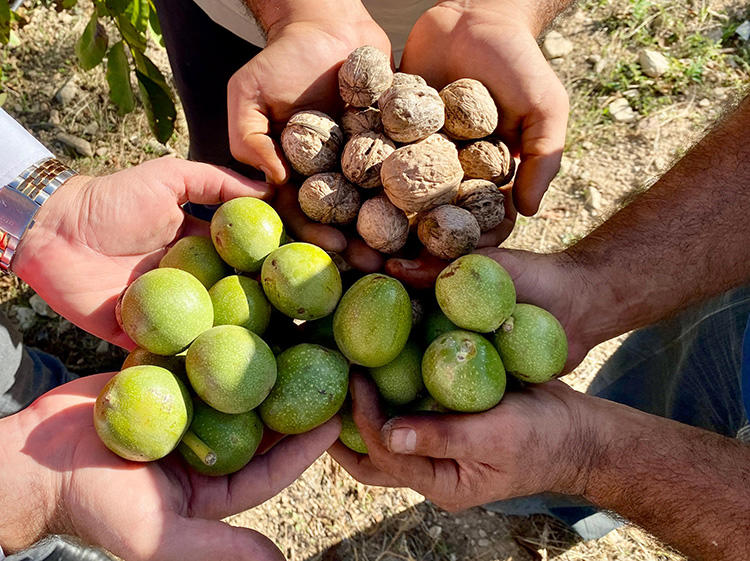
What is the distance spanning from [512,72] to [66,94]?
3.41 metres

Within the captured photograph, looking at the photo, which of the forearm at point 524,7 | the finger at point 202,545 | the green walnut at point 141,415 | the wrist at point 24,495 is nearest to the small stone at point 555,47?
the forearm at point 524,7

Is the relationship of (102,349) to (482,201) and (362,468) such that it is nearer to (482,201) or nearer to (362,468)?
(362,468)

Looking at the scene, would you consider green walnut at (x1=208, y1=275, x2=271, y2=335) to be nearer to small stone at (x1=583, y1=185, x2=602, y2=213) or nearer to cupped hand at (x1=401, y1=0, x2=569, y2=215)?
cupped hand at (x1=401, y1=0, x2=569, y2=215)

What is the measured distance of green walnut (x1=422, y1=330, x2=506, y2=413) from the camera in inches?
80.2

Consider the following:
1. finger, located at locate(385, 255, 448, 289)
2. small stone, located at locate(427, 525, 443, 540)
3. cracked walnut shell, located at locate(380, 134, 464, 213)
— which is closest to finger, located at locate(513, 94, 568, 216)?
cracked walnut shell, located at locate(380, 134, 464, 213)

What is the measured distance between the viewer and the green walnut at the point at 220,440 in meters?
2.10

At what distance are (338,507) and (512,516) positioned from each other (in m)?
0.91

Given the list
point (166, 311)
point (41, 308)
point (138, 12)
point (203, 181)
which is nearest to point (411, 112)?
point (203, 181)

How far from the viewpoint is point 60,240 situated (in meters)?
2.54

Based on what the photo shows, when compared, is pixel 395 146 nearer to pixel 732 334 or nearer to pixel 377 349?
pixel 377 349

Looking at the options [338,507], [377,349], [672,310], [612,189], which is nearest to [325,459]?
[338,507]

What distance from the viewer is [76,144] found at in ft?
14.5

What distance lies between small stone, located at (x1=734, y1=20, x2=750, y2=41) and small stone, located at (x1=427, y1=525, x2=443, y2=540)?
4.20 metres

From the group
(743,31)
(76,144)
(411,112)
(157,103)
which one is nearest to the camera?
(411,112)
